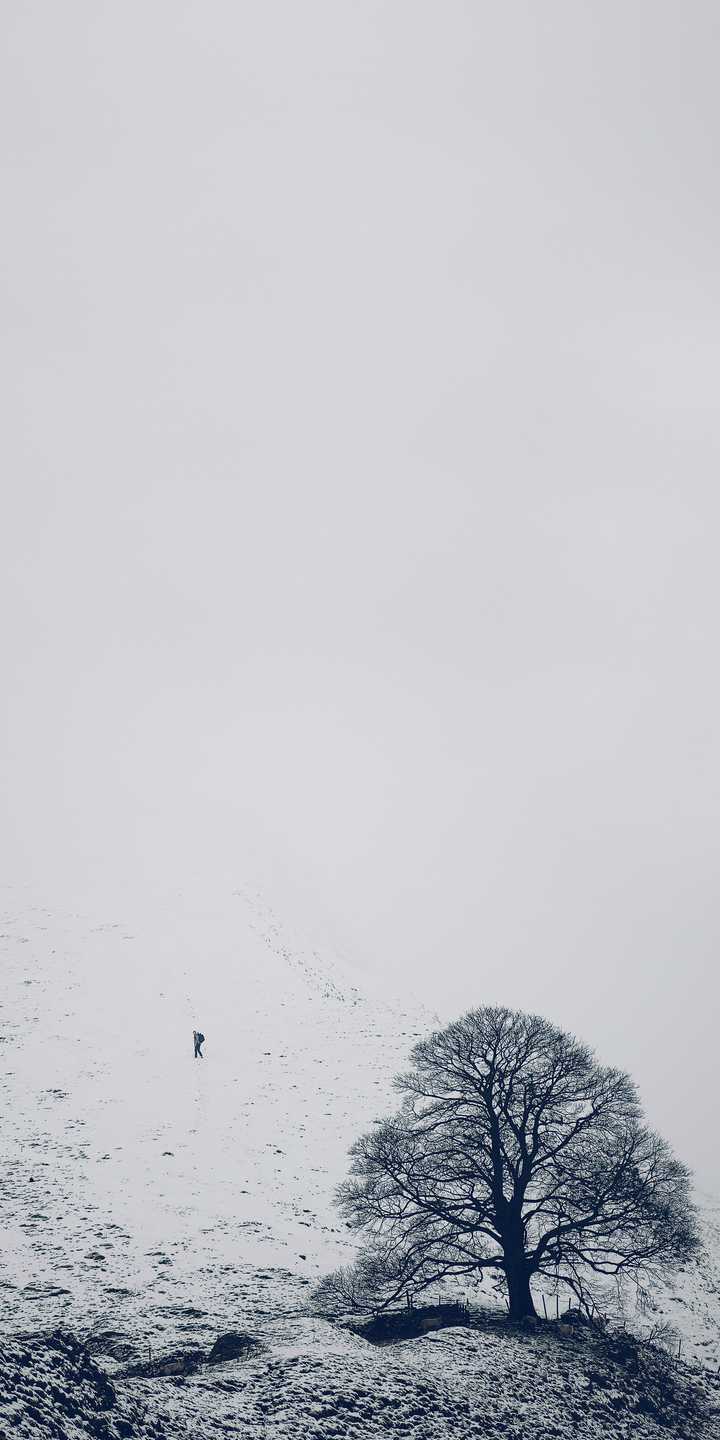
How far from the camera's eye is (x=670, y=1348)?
63.0ft

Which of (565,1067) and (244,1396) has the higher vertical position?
(565,1067)

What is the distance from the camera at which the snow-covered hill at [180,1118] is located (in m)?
18.8

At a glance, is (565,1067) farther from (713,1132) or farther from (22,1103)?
(713,1132)

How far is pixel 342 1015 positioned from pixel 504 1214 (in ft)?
69.6

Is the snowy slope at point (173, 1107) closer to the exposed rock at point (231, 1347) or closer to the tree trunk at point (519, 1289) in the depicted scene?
the exposed rock at point (231, 1347)

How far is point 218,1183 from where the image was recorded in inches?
968

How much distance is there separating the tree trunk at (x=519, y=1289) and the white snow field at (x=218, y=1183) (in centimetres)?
134

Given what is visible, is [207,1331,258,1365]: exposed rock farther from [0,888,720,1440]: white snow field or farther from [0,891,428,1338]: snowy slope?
[0,891,428,1338]: snowy slope

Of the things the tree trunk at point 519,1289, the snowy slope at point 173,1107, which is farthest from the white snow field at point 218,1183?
the tree trunk at point 519,1289

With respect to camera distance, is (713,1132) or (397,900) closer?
(713,1132)

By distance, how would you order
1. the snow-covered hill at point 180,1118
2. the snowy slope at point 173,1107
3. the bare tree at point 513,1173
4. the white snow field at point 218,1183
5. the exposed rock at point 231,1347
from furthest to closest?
the snowy slope at point 173,1107
the snow-covered hill at point 180,1118
the bare tree at point 513,1173
the exposed rock at point 231,1347
the white snow field at point 218,1183

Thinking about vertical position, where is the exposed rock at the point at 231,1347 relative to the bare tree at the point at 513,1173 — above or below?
below

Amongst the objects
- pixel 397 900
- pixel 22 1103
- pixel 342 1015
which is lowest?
pixel 22 1103

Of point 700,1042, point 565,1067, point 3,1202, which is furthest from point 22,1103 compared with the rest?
point 700,1042
